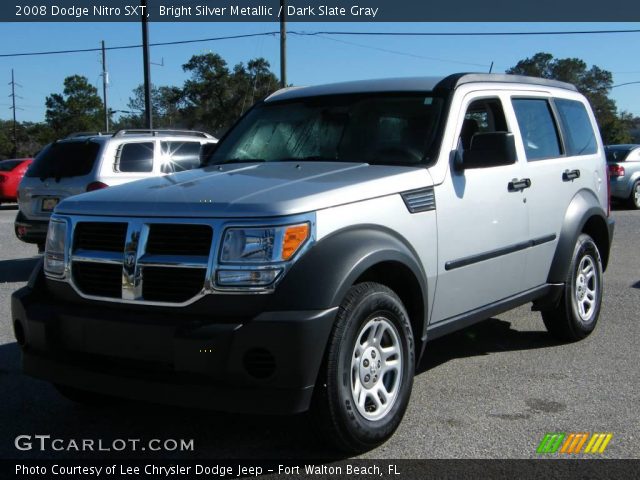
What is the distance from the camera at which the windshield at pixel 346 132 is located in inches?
184

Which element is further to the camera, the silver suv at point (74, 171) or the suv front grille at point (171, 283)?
the silver suv at point (74, 171)

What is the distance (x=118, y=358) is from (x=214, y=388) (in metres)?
0.57

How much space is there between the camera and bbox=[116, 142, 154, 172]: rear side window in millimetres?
9852

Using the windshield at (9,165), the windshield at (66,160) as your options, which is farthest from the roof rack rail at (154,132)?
the windshield at (9,165)

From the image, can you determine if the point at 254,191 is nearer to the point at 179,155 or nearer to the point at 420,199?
the point at 420,199

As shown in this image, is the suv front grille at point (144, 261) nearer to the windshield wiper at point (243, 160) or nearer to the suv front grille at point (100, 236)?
the suv front grille at point (100, 236)

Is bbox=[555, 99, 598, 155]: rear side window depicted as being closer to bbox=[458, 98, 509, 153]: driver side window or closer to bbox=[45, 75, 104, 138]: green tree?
bbox=[458, 98, 509, 153]: driver side window

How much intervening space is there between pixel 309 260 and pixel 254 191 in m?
0.52

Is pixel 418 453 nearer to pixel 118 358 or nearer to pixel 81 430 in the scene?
pixel 118 358

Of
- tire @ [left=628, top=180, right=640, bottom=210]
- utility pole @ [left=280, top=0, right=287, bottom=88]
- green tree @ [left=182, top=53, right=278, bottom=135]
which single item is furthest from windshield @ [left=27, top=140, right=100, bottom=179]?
green tree @ [left=182, top=53, right=278, bottom=135]

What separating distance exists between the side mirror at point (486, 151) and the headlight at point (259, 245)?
1.49 metres

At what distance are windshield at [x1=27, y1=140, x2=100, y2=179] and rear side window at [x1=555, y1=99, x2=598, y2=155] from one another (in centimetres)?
582

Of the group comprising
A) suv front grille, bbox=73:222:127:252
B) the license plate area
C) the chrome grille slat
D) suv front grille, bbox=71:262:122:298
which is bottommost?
the license plate area

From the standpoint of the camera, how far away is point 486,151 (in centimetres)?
459
